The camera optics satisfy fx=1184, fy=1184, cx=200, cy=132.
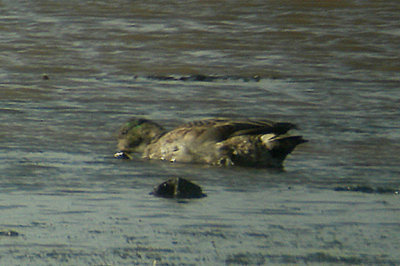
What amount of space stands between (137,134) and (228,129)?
3.11 feet

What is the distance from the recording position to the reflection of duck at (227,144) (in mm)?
8125

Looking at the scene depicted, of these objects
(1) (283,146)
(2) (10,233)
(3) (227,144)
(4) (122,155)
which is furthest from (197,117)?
(2) (10,233)

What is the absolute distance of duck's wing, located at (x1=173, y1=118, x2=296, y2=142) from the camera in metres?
8.23

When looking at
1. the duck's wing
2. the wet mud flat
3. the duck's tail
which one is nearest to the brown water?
the wet mud flat

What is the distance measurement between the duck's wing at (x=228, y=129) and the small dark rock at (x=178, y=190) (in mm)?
1558

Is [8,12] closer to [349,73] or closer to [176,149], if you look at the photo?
[349,73]

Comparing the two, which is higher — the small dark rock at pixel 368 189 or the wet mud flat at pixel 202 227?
the wet mud flat at pixel 202 227

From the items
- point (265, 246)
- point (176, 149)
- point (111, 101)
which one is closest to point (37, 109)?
point (111, 101)

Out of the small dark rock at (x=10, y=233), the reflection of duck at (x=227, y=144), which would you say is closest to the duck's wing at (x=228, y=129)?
the reflection of duck at (x=227, y=144)

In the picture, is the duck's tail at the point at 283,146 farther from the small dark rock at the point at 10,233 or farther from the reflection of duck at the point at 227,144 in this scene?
the small dark rock at the point at 10,233

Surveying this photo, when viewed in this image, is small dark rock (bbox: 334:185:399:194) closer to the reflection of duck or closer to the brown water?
the brown water

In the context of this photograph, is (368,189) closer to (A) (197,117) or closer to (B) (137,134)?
(B) (137,134)

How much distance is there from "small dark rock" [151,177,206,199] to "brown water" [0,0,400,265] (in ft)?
0.31

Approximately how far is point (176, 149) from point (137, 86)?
3927mm
